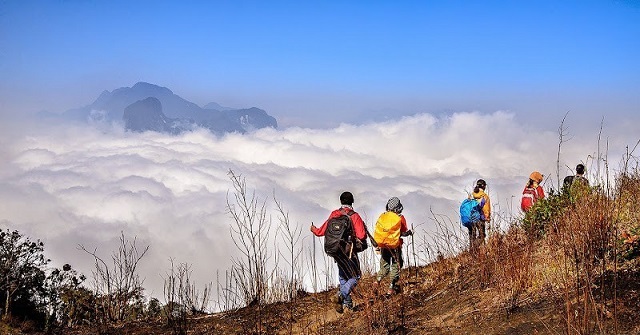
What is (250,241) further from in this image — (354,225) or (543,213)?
(543,213)

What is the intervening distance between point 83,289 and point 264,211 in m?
10.6

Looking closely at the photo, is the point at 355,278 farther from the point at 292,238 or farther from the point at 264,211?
the point at 264,211

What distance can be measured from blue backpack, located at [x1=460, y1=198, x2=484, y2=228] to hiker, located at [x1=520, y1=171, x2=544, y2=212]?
1.03m

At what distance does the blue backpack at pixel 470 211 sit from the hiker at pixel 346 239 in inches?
114

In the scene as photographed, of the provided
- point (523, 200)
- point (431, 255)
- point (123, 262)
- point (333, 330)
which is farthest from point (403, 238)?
point (123, 262)

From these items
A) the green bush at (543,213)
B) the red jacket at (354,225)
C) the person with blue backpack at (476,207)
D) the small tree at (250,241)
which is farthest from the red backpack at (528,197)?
the small tree at (250,241)

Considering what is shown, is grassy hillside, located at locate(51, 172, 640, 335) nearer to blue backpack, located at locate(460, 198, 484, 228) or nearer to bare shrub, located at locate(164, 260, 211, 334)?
bare shrub, located at locate(164, 260, 211, 334)

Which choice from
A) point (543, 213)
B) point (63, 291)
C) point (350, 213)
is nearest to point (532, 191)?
Result: point (543, 213)

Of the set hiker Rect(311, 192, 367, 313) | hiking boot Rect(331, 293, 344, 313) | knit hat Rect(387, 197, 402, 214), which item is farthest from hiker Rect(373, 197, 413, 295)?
hiking boot Rect(331, 293, 344, 313)

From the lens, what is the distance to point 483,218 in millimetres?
10414

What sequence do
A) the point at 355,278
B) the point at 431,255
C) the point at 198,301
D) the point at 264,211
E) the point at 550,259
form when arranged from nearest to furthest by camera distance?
the point at 550,259, the point at 264,211, the point at 355,278, the point at 431,255, the point at 198,301

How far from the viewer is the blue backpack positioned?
1031cm

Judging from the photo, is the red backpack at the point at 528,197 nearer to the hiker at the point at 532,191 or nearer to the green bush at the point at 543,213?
the hiker at the point at 532,191

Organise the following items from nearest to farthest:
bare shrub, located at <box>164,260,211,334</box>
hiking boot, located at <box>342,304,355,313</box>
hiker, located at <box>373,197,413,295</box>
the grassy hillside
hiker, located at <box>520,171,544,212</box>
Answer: the grassy hillside → bare shrub, located at <box>164,260,211,334</box> → hiker, located at <box>373,197,413,295</box> → hiking boot, located at <box>342,304,355,313</box> → hiker, located at <box>520,171,544,212</box>
